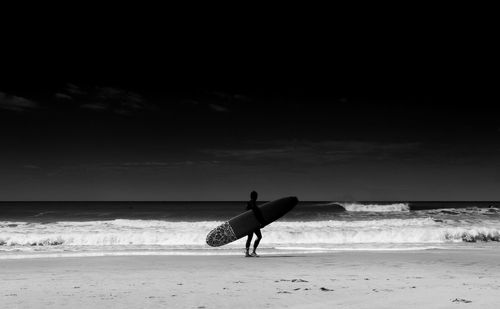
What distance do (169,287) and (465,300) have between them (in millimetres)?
4663

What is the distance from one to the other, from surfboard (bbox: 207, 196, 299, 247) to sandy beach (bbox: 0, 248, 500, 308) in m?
1.79

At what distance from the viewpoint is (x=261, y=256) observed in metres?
13.6

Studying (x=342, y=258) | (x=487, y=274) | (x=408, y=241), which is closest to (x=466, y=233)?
(x=408, y=241)

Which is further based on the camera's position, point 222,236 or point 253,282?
point 222,236

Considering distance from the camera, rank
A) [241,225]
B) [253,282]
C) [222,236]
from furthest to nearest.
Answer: [222,236] → [241,225] → [253,282]

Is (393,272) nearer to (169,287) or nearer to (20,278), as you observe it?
(169,287)

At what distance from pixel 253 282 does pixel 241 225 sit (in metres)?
6.17

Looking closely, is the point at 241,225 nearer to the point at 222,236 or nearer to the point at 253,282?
the point at 222,236

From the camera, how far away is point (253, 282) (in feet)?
29.3

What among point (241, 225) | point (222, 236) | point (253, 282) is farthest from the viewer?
point (222, 236)

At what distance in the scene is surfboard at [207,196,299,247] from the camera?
14.9 m

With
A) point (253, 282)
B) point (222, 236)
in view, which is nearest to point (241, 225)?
point (222, 236)

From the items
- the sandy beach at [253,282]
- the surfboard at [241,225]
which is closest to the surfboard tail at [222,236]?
the surfboard at [241,225]

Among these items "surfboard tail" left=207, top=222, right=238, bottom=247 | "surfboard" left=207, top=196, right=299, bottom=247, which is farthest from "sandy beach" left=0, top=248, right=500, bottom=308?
"surfboard tail" left=207, top=222, right=238, bottom=247
